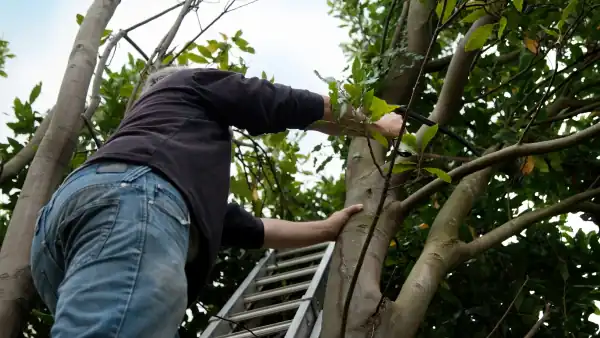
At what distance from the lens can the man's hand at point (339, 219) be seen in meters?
2.10

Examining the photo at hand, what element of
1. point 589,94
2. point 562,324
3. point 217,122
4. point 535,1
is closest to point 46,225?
point 217,122

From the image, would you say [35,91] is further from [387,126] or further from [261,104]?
[387,126]

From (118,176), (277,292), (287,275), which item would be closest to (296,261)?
(287,275)

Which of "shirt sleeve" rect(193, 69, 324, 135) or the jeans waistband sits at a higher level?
"shirt sleeve" rect(193, 69, 324, 135)

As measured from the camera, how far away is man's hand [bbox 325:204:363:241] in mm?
2098

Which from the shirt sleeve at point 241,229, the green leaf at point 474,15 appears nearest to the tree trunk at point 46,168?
the shirt sleeve at point 241,229

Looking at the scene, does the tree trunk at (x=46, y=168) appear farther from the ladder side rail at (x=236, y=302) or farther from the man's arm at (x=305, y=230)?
the ladder side rail at (x=236, y=302)

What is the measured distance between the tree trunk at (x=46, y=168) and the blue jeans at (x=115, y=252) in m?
0.11

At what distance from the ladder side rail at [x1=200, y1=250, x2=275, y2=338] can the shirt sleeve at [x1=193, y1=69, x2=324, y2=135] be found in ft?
3.57

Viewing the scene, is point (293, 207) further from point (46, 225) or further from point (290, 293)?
point (46, 225)

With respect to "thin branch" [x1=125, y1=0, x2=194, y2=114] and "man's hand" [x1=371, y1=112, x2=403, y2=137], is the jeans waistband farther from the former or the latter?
"thin branch" [x1=125, y1=0, x2=194, y2=114]

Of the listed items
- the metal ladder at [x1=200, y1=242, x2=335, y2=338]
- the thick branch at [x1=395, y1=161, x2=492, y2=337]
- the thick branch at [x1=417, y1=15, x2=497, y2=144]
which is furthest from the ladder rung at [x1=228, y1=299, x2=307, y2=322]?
the thick branch at [x1=417, y1=15, x2=497, y2=144]

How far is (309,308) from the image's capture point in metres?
2.44

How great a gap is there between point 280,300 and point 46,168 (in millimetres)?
1495
